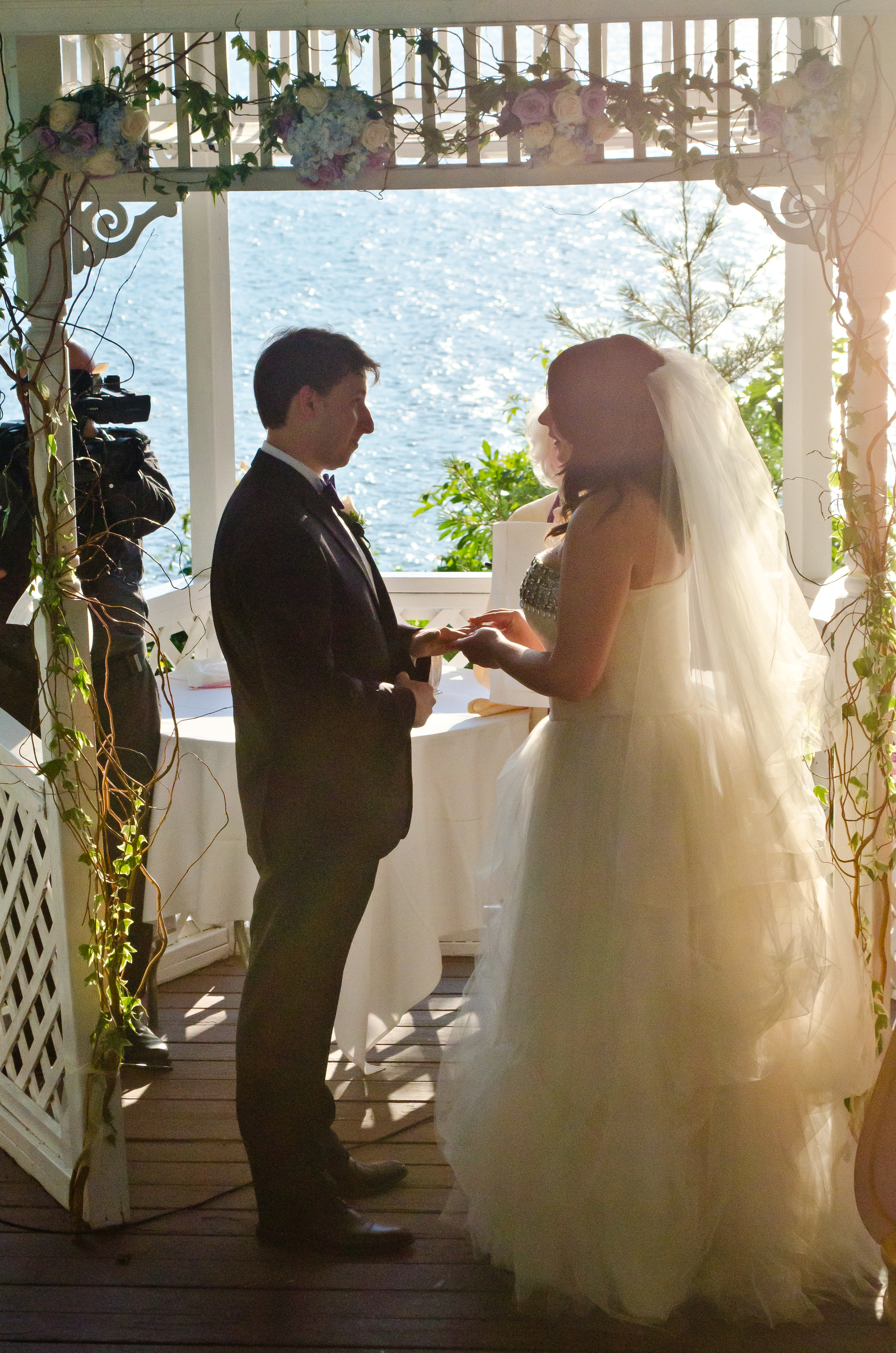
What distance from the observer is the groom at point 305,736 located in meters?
2.32

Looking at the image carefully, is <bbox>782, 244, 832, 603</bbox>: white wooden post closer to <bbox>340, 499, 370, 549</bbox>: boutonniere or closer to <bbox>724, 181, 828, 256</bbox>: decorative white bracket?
<bbox>724, 181, 828, 256</bbox>: decorative white bracket

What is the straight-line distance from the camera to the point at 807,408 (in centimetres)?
443

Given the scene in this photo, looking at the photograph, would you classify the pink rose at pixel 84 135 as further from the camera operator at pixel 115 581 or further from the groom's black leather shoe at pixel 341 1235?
the groom's black leather shoe at pixel 341 1235

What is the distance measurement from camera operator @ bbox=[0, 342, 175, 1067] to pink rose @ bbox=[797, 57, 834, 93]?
1.71 meters

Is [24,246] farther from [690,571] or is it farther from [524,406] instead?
[524,406]

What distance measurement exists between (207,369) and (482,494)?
1572 mm

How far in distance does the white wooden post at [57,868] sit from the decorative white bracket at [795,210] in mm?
1377

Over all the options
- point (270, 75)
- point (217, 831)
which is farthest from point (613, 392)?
point (217, 831)

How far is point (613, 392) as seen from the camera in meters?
2.39

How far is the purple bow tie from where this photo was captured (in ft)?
8.18

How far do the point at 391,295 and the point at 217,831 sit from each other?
727cm

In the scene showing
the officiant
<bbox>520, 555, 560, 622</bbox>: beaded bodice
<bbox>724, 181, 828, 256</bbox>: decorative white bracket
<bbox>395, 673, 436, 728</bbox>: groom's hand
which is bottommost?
<bbox>395, 673, 436, 728</bbox>: groom's hand

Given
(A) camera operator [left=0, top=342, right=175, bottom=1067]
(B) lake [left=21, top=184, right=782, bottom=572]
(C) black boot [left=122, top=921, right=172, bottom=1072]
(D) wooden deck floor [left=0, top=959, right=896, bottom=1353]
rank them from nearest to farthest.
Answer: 1. (D) wooden deck floor [left=0, top=959, right=896, bottom=1353]
2. (A) camera operator [left=0, top=342, right=175, bottom=1067]
3. (C) black boot [left=122, top=921, right=172, bottom=1072]
4. (B) lake [left=21, top=184, right=782, bottom=572]

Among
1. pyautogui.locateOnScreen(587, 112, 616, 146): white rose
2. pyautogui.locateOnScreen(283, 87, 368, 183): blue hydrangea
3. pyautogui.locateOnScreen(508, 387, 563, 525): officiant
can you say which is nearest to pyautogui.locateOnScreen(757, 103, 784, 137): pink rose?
pyautogui.locateOnScreen(587, 112, 616, 146): white rose
